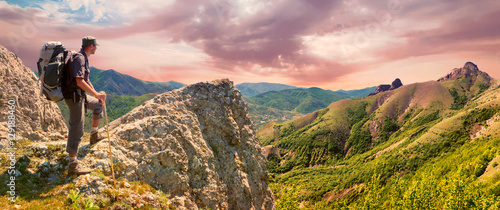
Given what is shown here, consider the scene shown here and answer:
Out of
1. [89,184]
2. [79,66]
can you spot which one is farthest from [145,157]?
[79,66]

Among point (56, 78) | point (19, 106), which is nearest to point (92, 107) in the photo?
point (56, 78)

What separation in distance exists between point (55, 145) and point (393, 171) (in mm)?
245077

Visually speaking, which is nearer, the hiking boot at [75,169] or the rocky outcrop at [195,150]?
the hiking boot at [75,169]

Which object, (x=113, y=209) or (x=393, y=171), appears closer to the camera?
(x=113, y=209)

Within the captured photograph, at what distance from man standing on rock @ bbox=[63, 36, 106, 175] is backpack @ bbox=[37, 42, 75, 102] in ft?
0.82

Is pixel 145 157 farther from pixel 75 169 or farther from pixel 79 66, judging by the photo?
pixel 79 66

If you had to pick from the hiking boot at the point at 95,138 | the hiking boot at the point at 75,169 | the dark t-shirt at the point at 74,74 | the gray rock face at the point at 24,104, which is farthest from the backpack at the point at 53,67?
the gray rock face at the point at 24,104

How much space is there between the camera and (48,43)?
364 inches

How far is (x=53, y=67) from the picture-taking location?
29.2ft

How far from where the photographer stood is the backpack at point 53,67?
351 inches

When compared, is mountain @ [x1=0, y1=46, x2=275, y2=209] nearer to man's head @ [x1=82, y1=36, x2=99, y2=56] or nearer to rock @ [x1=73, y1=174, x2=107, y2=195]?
rock @ [x1=73, y1=174, x2=107, y2=195]

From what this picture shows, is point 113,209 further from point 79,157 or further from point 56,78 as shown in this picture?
point 56,78

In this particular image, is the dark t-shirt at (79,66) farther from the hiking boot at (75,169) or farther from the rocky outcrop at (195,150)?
the rocky outcrop at (195,150)

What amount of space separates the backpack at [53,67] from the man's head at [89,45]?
83cm
